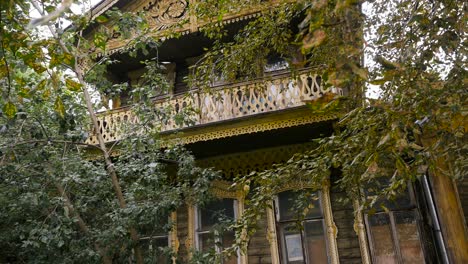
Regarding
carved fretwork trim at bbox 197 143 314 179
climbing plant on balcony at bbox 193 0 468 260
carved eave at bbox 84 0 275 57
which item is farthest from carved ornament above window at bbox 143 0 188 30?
climbing plant on balcony at bbox 193 0 468 260

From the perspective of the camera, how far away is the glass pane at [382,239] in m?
6.77

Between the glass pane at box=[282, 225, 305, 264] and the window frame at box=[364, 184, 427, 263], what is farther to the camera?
the glass pane at box=[282, 225, 305, 264]

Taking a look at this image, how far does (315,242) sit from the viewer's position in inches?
280

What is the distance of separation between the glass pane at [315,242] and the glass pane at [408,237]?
4.19ft

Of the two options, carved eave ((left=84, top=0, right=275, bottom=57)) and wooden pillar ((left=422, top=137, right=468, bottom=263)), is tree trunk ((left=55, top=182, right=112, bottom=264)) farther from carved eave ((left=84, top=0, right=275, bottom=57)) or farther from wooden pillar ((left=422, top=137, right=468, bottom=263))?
carved eave ((left=84, top=0, right=275, bottom=57))

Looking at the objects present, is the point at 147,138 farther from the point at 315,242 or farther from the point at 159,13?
the point at 159,13

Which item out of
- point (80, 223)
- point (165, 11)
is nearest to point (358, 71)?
point (80, 223)

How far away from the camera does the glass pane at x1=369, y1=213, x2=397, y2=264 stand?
6766 millimetres

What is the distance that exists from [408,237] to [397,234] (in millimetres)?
180

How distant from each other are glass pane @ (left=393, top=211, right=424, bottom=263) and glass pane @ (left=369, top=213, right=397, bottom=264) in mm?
156

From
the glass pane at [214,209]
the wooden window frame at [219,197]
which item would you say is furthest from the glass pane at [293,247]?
the glass pane at [214,209]

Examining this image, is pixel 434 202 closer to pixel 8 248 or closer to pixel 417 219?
pixel 417 219

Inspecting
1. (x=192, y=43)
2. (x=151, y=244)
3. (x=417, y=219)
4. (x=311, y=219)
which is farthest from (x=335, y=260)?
(x=192, y=43)

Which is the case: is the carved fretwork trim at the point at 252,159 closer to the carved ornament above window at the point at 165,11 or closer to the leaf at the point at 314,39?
the carved ornament above window at the point at 165,11
